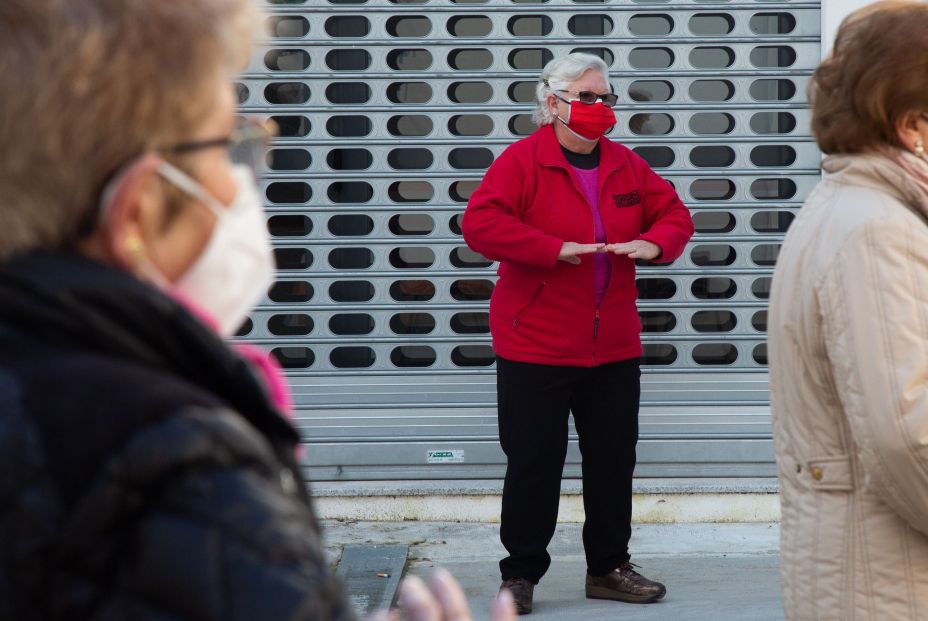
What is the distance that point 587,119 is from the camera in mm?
5152

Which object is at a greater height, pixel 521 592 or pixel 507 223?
pixel 507 223

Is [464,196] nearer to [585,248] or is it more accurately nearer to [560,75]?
[560,75]

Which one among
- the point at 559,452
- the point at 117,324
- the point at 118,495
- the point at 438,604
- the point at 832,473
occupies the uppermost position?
the point at 117,324

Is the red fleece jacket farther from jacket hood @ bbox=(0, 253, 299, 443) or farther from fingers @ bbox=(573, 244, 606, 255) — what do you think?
jacket hood @ bbox=(0, 253, 299, 443)

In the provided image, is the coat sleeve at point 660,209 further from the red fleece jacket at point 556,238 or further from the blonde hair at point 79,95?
the blonde hair at point 79,95

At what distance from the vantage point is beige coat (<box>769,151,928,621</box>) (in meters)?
2.31

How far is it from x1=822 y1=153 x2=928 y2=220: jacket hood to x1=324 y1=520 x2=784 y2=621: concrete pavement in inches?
120

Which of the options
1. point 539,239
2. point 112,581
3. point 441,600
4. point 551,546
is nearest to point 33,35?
point 112,581

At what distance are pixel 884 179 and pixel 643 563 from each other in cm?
380

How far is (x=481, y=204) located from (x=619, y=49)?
6.03 feet

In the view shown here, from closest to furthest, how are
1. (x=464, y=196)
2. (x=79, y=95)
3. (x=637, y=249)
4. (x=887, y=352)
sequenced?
1. (x=79, y=95)
2. (x=887, y=352)
3. (x=637, y=249)
4. (x=464, y=196)

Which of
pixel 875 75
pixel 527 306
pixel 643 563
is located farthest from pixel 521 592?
pixel 875 75

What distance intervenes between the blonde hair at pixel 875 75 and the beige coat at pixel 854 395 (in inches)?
2.6

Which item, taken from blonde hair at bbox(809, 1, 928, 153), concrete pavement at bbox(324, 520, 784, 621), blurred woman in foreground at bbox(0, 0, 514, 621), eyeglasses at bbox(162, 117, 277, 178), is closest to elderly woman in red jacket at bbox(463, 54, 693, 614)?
concrete pavement at bbox(324, 520, 784, 621)
